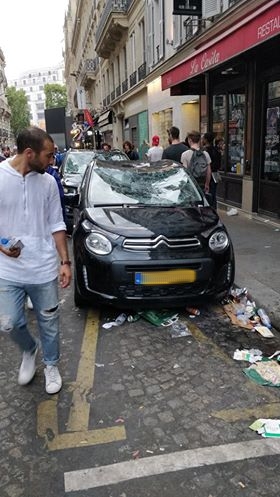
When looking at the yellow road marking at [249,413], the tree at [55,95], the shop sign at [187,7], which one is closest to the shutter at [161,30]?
the shop sign at [187,7]

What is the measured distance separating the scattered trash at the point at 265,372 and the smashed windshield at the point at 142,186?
2.16m

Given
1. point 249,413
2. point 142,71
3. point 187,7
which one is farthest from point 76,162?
point 142,71

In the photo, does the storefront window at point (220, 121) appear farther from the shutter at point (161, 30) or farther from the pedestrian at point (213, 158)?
the shutter at point (161, 30)

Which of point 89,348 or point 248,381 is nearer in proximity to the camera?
point 248,381

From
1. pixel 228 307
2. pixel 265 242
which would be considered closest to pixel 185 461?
pixel 228 307

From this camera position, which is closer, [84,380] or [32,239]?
[32,239]

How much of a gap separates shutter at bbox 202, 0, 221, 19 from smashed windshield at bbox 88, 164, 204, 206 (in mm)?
6563

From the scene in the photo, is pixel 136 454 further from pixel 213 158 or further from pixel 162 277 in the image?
pixel 213 158

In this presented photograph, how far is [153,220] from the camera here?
14.9ft

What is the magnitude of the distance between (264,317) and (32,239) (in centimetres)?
262

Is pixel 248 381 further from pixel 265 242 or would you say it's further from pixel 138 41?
pixel 138 41

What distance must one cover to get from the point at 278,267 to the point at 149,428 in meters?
3.56

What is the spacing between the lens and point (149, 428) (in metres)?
2.78

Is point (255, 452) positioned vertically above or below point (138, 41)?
below
